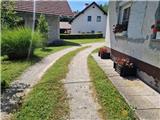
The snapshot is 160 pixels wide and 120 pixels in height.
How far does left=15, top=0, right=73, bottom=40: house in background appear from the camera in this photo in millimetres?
19031

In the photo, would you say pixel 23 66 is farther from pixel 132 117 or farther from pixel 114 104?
pixel 132 117

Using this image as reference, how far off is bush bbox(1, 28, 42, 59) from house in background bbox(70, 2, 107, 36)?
32.7 m

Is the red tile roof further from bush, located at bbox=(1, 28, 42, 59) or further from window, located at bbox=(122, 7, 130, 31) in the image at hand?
window, located at bbox=(122, 7, 130, 31)

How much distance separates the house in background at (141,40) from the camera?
7.02 metres

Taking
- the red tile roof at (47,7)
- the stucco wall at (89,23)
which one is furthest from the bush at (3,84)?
the stucco wall at (89,23)

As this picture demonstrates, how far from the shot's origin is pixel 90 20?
147 feet

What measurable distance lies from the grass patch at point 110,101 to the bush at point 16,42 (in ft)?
17.9

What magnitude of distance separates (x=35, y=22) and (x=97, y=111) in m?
15.7

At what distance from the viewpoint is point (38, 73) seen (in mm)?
9102

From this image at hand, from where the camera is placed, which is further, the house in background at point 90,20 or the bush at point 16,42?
the house in background at point 90,20

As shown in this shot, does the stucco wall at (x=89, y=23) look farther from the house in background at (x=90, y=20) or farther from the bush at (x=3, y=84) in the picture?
the bush at (x=3, y=84)

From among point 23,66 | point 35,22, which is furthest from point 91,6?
point 23,66

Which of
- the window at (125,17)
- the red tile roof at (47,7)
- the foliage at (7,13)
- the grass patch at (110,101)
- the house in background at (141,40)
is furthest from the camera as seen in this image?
the red tile roof at (47,7)

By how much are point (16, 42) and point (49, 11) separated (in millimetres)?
9478
